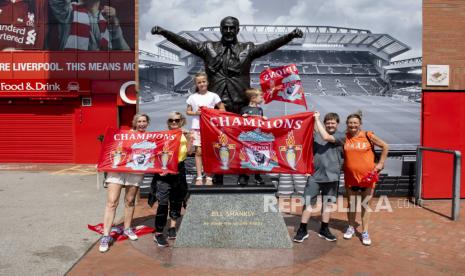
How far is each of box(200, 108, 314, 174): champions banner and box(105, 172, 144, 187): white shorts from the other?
941 mm

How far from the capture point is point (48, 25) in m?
15.7

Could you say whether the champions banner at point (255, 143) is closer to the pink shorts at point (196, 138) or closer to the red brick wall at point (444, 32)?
the pink shorts at point (196, 138)

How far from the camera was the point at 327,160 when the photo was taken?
5.46 m

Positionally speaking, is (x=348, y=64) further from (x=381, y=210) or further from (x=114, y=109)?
(x=114, y=109)

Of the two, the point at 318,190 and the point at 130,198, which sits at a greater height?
the point at 318,190

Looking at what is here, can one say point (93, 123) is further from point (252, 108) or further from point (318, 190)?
point (318, 190)

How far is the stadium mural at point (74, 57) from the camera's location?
1562cm

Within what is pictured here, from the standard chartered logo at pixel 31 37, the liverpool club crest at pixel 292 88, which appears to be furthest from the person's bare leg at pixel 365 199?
the standard chartered logo at pixel 31 37

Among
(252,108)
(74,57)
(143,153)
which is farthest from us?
(74,57)

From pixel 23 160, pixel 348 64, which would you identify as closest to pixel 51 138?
pixel 23 160

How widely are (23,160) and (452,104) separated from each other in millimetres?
15171

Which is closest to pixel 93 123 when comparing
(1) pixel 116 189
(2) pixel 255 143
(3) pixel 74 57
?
(3) pixel 74 57

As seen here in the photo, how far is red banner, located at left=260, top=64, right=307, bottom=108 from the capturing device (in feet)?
22.3

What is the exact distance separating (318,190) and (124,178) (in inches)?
→ 103
